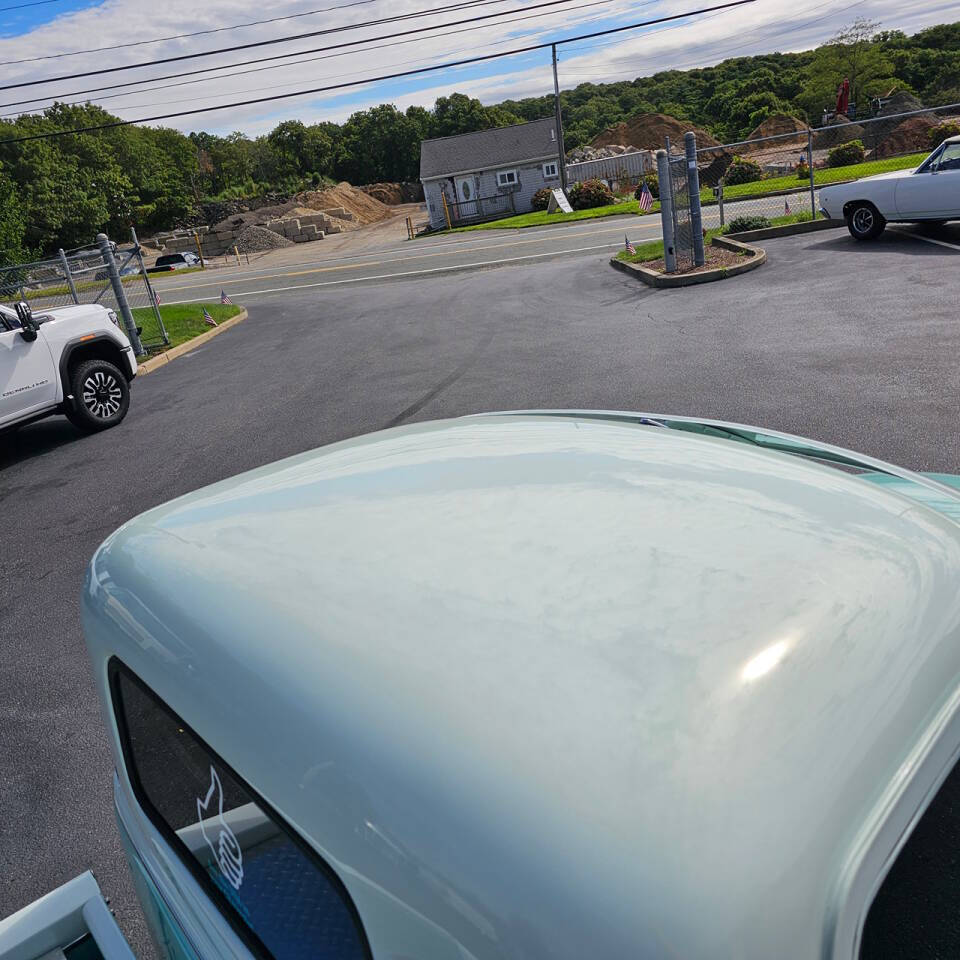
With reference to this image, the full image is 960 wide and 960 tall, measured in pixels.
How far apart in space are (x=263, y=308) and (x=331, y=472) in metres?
20.5

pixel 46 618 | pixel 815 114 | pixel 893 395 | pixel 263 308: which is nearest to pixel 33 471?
pixel 46 618

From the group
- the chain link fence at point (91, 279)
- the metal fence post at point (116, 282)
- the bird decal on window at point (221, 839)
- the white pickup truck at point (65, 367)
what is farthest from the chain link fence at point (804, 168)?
the bird decal on window at point (221, 839)

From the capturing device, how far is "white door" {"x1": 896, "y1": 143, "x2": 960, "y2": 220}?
13.2 meters

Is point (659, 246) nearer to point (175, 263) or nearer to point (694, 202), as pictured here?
point (694, 202)

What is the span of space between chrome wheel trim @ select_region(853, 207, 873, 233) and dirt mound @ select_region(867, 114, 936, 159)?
23681 millimetres

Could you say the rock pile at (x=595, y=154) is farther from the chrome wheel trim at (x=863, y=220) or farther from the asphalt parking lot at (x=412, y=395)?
the chrome wheel trim at (x=863, y=220)

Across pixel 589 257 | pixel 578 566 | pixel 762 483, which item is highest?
pixel 578 566

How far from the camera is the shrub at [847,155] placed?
33.4m

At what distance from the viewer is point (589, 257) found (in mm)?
20453

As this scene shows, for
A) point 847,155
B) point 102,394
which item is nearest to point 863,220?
point 102,394

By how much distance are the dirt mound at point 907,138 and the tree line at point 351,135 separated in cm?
2349

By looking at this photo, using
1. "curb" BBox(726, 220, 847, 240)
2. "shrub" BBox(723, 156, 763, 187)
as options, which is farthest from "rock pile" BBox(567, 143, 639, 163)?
"curb" BBox(726, 220, 847, 240)

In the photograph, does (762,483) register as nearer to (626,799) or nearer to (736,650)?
(736,650)

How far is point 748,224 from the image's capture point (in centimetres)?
1800
